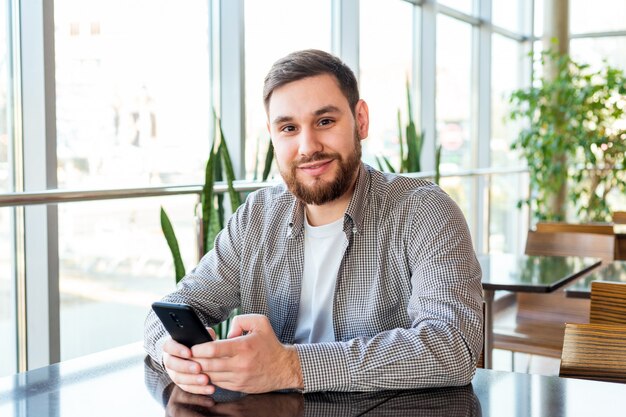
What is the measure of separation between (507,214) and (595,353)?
7.16m

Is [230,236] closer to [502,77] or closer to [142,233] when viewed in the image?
[142,233]

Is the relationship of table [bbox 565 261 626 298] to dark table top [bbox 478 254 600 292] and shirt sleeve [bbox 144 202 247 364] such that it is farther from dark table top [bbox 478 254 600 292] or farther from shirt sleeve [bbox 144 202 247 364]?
shirt sleeve [bbox 144 202 247 364]

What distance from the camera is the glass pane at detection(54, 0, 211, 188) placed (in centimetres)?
353

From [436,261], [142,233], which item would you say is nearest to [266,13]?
[142,233]

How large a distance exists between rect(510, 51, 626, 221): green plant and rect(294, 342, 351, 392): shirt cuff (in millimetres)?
6257

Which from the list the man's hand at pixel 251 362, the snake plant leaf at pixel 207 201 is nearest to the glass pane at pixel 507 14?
the snake plant leaf at pixel 207 201

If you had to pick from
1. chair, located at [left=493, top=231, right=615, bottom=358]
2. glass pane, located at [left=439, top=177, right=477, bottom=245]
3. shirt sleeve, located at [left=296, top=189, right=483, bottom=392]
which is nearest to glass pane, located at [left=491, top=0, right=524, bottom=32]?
glass pane, located at [left=439, top=177, right=477, bottom=245]

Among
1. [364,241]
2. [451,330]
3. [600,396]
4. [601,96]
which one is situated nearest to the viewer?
[600,396]

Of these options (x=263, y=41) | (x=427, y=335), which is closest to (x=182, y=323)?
(x=427, y=335)

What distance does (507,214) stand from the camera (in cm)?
863

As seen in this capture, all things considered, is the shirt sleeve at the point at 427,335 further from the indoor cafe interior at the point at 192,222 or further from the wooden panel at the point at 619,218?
the wooden panel at the point at 619,218

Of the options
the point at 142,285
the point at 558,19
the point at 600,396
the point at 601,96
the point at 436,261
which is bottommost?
the point at 142,285

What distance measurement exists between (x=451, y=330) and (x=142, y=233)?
2620 millimetres

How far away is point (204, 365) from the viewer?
1.37m
